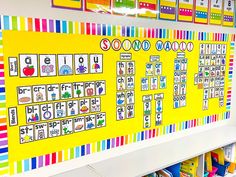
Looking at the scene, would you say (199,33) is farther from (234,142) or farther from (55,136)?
(55,136)

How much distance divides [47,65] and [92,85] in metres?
0.30

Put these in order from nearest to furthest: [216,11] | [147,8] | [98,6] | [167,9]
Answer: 1. [98,6]
2. [147,8]
3. [167,9]
4. [216,11]

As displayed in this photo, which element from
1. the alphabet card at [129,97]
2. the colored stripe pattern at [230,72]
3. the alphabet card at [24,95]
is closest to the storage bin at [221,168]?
the colored stripe pattern at [230,72]

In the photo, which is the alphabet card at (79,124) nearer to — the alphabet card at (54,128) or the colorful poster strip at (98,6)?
the alphabet card at (54,128)

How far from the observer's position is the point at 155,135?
199cm

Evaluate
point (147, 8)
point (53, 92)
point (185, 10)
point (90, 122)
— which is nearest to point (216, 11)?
point (185, 10)

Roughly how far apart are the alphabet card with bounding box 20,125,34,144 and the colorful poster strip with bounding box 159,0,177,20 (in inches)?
45.3

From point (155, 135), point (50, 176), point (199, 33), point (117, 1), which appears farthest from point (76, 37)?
point (199, 33)

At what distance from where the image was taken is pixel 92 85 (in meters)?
1.61

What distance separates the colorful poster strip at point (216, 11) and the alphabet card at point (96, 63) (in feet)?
3.68

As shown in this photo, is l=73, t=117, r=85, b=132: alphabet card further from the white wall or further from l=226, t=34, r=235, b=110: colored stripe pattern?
l=226, t=34, r=235, b=110: colored stripe pattern

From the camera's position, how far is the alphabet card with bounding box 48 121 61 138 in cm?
149

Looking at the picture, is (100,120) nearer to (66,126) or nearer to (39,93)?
(66,126)

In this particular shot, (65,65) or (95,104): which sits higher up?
(65,65)
